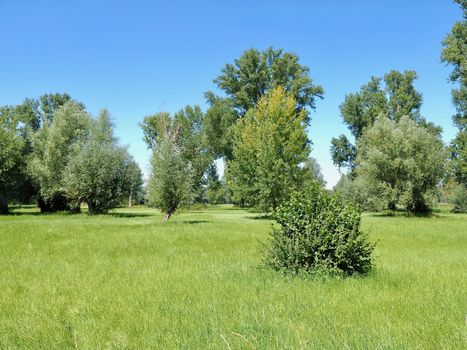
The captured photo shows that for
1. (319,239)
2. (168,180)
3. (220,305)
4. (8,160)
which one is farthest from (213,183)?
(220,305)

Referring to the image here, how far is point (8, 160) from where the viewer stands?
45438 millimetres

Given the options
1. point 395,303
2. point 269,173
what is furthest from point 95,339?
point 269,173

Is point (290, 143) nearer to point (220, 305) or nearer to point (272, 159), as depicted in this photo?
point (272, 159)

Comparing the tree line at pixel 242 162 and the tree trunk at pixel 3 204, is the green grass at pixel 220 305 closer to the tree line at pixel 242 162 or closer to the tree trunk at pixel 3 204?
the tree line at pixel 242 162

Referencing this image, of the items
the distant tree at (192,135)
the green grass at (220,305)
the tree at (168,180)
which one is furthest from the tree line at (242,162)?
the distant tree at (192,135)

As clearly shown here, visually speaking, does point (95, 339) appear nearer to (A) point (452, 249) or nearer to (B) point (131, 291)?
(B) point (131, 291)

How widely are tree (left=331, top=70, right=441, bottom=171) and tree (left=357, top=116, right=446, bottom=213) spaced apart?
17762mm

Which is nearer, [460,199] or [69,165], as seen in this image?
[69,165]

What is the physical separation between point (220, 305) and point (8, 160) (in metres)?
47.6

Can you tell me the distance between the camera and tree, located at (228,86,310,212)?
41.7m

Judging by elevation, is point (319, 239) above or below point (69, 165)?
below

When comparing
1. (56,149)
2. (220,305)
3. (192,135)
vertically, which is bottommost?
(220,305)

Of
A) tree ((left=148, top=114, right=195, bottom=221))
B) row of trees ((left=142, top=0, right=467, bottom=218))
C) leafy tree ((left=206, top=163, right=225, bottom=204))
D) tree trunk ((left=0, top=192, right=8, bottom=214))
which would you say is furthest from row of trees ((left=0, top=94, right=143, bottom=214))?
leafy tree ((left=206, top=163, right=225, bottom=204))

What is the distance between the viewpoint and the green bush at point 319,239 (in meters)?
9.23
